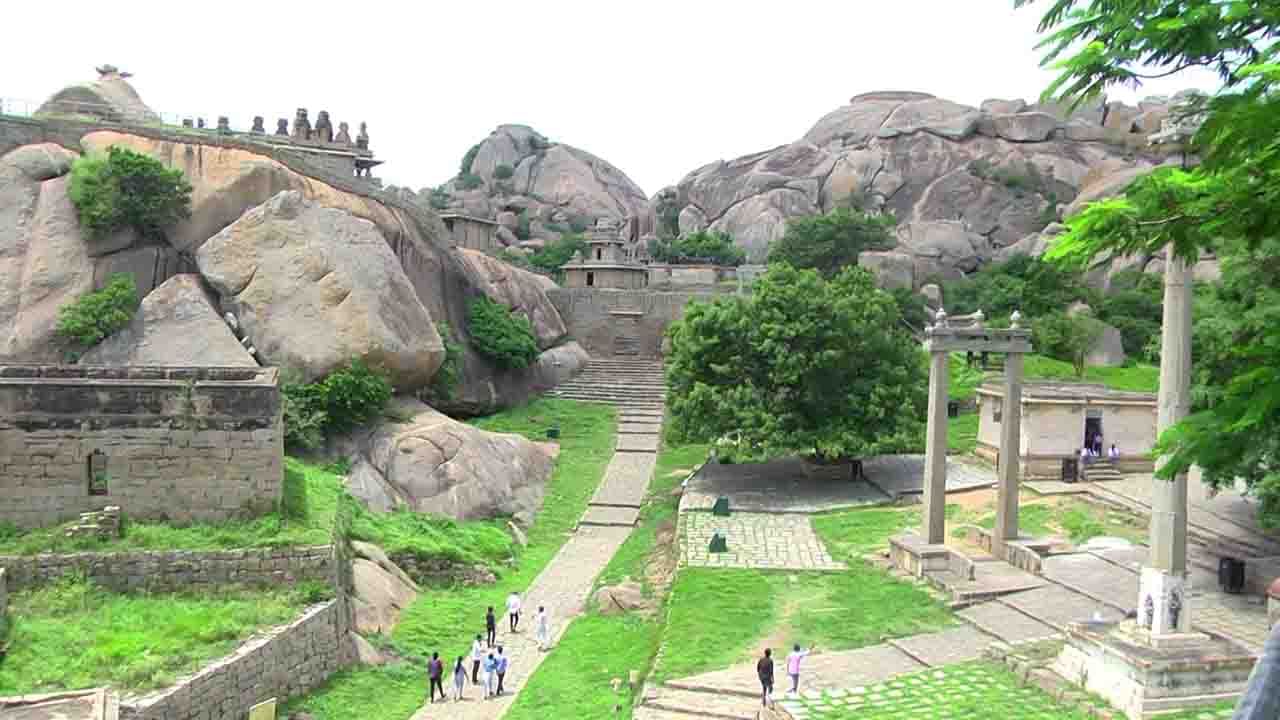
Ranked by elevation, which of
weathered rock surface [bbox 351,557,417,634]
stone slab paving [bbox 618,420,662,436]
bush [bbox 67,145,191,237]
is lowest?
weathered rock surface [bbox 351,557,417,634]

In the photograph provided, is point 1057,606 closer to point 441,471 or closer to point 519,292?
point 441,471

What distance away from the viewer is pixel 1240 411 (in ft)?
20.2

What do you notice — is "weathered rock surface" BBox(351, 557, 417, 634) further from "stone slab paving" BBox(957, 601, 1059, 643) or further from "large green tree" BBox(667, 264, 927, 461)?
"stone slab paving" BBox(957, 601, 1059, 643)

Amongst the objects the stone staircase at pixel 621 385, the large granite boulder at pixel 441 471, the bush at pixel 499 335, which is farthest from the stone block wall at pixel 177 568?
the stone staircase at pixel 621 385

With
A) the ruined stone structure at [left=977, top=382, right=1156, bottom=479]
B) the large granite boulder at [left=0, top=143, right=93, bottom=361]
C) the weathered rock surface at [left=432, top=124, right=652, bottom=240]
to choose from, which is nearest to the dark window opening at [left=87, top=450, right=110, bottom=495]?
the large granite boulder at [left=0, top=143, right=93, bottom=361]

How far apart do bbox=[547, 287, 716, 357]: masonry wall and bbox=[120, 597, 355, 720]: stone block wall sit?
32.4 metres

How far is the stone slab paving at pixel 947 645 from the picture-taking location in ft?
58.8

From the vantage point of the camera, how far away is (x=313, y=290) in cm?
3362

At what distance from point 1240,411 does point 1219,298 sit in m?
17.0

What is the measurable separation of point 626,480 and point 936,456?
48.0 feet

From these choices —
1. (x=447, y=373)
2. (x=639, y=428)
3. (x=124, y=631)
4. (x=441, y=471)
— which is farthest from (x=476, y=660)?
(x=639, y=428)

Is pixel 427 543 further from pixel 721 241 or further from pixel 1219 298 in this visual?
pixel 721 241

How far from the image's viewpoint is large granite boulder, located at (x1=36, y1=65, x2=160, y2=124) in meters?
39.8

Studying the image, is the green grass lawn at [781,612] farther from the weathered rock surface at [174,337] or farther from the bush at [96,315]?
the bush at [96,315]
